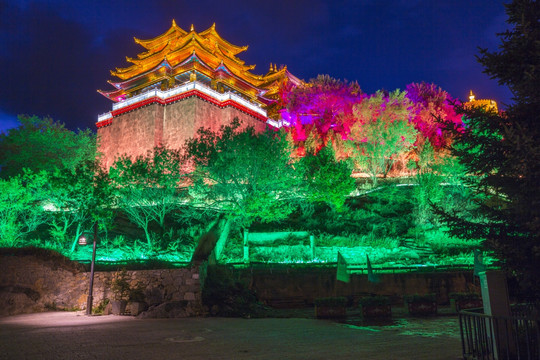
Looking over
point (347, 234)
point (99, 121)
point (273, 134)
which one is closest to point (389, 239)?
point (347, 234)

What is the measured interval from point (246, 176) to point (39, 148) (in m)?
25.2

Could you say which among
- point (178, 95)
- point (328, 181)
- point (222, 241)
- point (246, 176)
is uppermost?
point (178, 95)

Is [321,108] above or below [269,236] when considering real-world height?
above

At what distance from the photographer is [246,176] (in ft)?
77.9

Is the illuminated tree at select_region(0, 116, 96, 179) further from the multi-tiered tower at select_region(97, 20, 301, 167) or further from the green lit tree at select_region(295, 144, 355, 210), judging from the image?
the green lit tree at select_region(295, 144, 355, 210)

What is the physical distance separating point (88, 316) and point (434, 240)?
21.4 metres

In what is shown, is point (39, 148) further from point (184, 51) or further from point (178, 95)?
point (184, 51)

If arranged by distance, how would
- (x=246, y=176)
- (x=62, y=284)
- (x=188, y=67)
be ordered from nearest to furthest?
1. (x=62, y=284)
2. (x=246, y=176)
3. (x=188, y=67)

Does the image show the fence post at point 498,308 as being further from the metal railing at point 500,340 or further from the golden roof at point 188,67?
the golden roof at point 188,67

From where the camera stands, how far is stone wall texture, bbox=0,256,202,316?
13.9m

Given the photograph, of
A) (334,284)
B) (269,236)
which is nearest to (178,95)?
(269,236)

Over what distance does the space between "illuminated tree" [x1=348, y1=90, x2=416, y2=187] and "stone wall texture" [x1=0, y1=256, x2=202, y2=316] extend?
1018 inches

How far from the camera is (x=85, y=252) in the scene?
73.8 ft

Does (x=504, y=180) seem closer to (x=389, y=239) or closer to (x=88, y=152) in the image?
(x=389, y=239)
